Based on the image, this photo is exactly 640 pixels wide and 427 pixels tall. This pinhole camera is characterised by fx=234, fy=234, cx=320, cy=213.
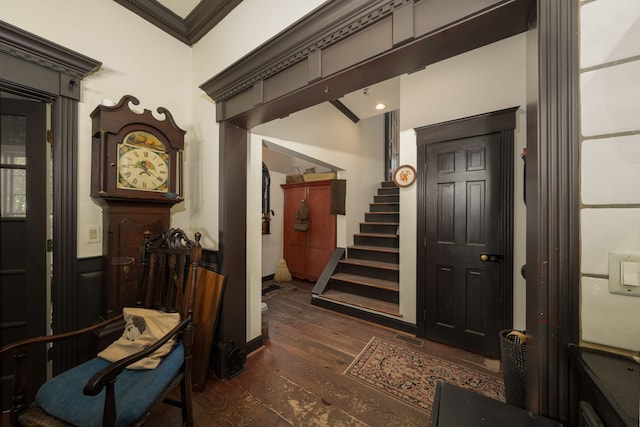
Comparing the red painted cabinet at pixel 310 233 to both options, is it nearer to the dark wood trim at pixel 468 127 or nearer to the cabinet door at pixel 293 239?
the cabinet door at pixel 293 239

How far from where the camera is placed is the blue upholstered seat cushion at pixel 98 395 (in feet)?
3.09

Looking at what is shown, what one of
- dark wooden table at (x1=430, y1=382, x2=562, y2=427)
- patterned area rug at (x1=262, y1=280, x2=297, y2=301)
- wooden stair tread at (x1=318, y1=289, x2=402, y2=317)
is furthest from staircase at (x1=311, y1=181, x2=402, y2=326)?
dark wooden table at (x1=430, y1=382, x2=562, y2=427)

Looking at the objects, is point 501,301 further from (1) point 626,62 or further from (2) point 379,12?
(2) point 379,12

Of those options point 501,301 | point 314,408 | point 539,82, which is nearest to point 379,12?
point 539,82

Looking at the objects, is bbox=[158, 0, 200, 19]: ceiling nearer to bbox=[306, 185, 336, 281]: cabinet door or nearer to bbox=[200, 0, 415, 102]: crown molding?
bbox=[200, 0, 415, 102]: crown molding

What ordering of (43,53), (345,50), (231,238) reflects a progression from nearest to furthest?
(345,50) → (43,53) → (231,238)

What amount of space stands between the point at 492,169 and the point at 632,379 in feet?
6.52

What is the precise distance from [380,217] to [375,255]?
906 millimetres

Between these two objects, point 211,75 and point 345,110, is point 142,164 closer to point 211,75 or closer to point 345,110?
point 211,75

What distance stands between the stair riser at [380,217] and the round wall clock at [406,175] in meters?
1.46

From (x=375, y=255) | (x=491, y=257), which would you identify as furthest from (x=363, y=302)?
(x=491, y=257)

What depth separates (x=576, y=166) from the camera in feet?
2.12

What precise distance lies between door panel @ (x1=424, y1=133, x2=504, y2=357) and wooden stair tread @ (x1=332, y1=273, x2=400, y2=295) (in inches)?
22.6

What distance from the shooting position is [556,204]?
668 mm
